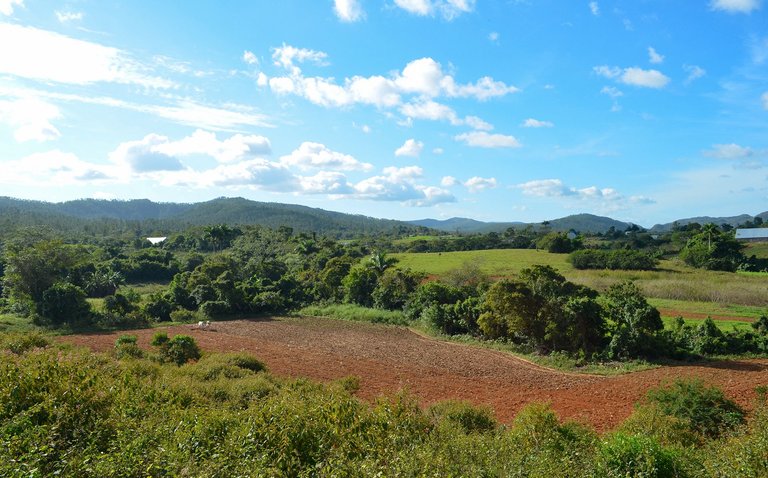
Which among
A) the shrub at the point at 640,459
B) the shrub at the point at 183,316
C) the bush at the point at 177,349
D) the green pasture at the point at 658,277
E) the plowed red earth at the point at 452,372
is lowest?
the shrub at the point at 183,316

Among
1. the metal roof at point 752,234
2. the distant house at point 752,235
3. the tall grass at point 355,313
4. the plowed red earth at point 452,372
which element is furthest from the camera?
the metal roof at point 752,234

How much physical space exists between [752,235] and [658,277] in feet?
138

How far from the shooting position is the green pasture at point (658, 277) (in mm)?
30869

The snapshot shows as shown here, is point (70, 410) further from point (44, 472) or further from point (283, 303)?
point (283, 303)

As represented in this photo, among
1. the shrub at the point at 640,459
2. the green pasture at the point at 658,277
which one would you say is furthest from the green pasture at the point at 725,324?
the shrub at the point at 640,459

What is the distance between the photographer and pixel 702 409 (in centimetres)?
1059

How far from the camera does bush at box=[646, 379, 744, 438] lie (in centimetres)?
1030

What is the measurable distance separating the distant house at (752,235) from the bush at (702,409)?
228 feet

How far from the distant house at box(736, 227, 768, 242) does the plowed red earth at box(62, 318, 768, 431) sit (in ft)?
202

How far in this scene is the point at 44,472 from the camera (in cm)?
454

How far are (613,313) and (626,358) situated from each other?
1969 mm

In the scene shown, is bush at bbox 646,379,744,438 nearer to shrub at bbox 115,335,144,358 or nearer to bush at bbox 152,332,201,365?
bush at bbox 152,332,201,365

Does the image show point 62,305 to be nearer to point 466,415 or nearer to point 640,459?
point 466,415

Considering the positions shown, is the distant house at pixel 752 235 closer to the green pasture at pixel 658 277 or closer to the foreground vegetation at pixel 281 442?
the green pasture at pixel 658 277
